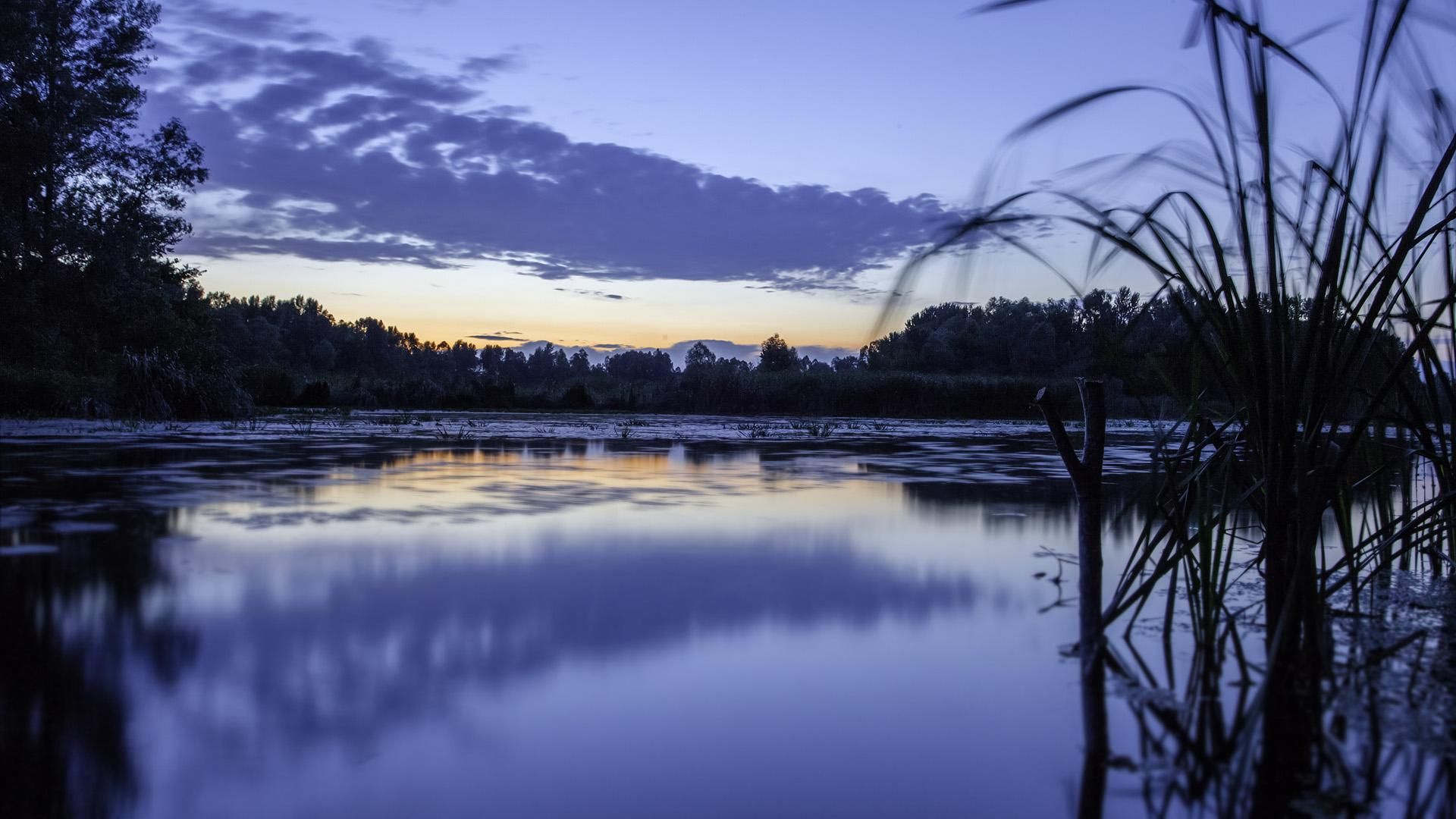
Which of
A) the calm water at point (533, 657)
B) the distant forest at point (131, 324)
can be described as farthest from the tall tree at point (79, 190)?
the calm water at point (533, 657)

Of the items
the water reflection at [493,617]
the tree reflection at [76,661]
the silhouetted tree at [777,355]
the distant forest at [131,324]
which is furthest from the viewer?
the silhouetted tree at [777,355]

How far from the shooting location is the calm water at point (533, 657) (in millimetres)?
1646

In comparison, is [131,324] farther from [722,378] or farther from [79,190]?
[722,378]

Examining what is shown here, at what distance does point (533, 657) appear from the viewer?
237 centimetres

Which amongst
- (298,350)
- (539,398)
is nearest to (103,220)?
(539,398)

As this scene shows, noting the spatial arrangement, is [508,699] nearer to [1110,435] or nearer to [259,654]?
[259,654]

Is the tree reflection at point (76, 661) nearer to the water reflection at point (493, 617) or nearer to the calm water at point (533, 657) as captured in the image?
the calm water at point (533, 657)

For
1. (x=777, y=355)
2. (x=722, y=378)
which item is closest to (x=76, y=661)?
(x=722, y=378)

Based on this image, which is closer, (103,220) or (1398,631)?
(1398,631)

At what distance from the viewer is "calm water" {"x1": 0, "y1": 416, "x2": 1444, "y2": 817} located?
165 cm

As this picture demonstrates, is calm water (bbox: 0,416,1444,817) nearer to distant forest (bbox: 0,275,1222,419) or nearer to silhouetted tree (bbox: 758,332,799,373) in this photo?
distant forest (bbox: 0,275,1222,419)

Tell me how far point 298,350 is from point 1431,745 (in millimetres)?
79935

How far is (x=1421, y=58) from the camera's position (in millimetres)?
2152

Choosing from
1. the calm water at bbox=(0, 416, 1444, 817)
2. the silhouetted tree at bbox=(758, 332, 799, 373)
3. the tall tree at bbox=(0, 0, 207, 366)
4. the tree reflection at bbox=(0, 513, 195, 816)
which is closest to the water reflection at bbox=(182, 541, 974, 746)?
the calm water at bbox=(0, 416, 1444, 817)
